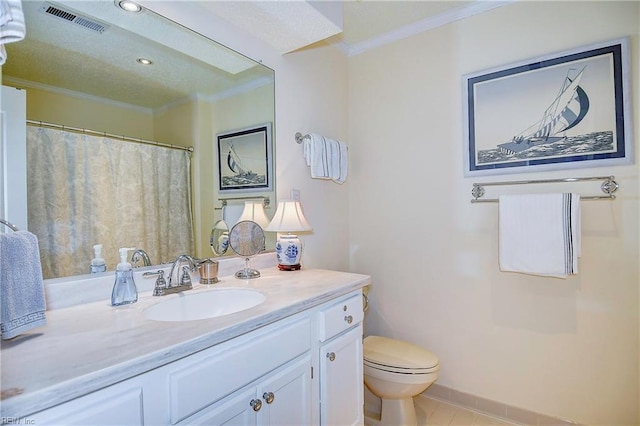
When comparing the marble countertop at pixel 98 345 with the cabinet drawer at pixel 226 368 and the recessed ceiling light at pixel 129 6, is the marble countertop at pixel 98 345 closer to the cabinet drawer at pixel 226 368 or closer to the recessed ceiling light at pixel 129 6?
the cabinet drawer at pixel 226 368

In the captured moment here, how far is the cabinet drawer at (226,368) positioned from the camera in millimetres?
805

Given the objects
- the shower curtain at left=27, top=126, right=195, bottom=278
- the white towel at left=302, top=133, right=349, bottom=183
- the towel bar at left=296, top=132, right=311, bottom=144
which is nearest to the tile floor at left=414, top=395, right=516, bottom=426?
the white towel at left=302, top=133, right=349, bottom=183

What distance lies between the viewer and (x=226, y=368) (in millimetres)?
907

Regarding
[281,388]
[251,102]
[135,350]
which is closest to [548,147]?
[251,102]

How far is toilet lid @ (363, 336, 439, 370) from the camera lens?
171cm

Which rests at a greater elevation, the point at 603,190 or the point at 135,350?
the point at 603,190

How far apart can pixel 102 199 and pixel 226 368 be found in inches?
31.7

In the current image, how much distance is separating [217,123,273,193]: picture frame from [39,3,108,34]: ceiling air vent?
62cm

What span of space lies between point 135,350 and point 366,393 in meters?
1.81

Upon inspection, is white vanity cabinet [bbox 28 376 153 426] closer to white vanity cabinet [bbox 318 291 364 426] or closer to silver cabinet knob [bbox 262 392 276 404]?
silver cabinet knob [bbox 262 392 276 404]

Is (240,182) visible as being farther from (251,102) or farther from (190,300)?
(190,300)

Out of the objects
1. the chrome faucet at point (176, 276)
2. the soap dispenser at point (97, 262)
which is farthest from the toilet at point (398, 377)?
the soap dispenser at point (97, 262)

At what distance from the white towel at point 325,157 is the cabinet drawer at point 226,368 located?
111 cm

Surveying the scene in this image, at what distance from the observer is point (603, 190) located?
5.26 ft
